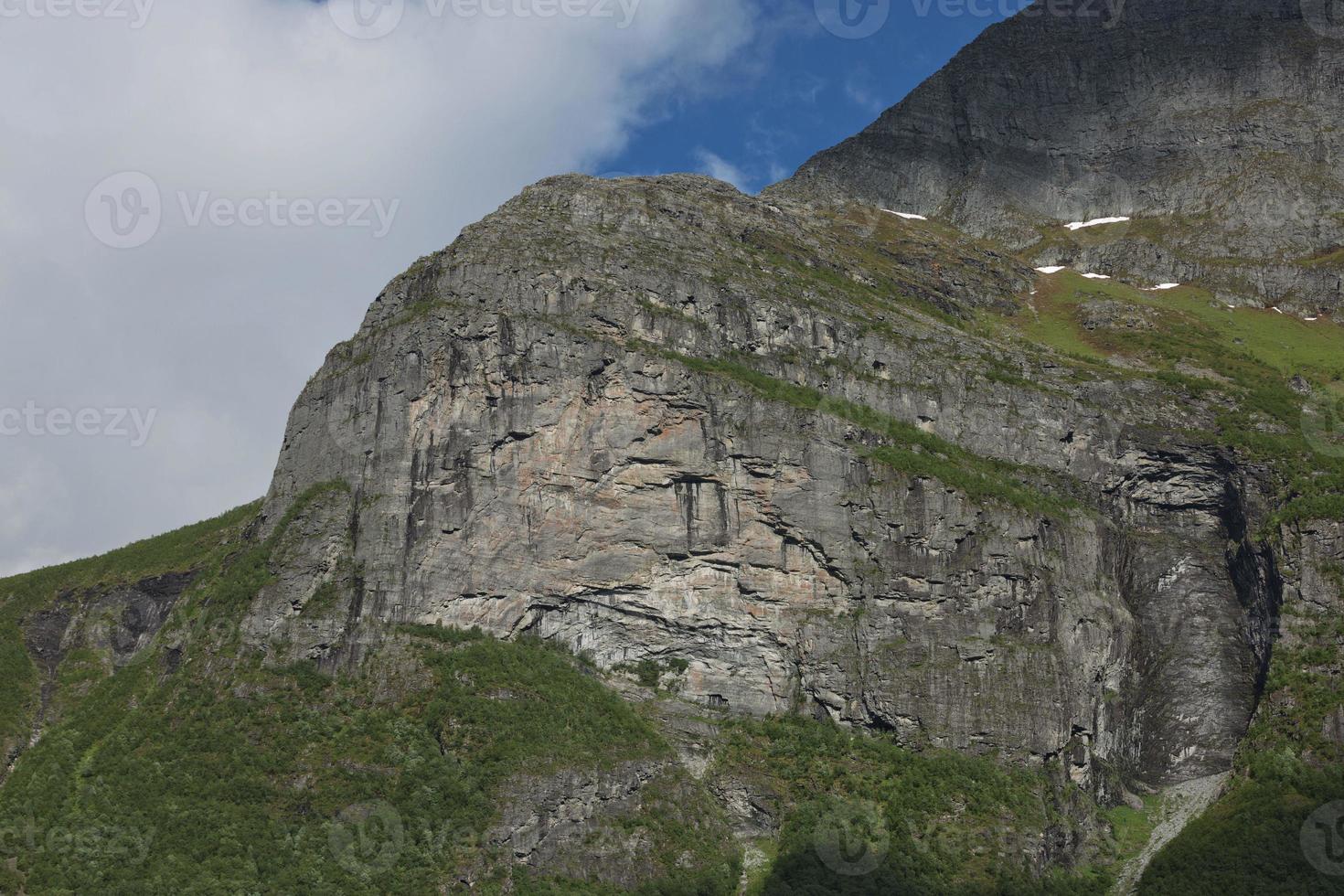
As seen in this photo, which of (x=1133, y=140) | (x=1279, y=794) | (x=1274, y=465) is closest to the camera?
(x=1279, y=794)

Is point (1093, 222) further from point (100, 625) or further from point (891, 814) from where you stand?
point (100, 625)

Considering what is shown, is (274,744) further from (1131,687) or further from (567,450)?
(1131,687)

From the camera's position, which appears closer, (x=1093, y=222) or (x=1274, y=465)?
(x=1274, y=465)

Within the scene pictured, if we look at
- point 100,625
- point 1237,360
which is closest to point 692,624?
point 100,625

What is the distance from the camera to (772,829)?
7356 centimetres

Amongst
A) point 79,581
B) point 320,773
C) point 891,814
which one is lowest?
point 891,814
